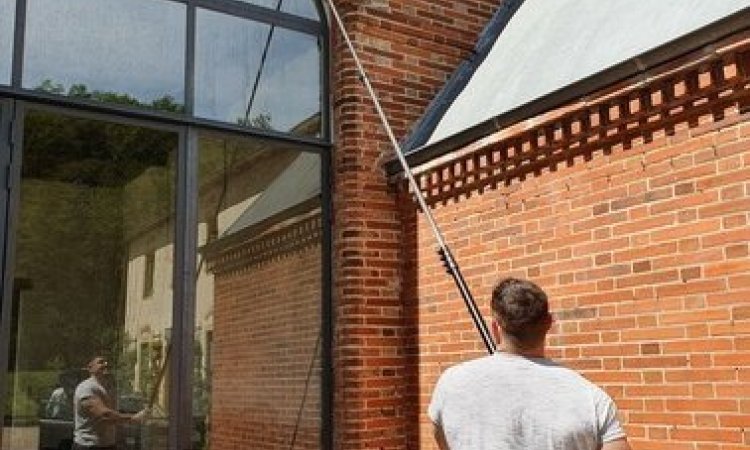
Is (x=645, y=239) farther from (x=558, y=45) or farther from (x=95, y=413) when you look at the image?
(x=95, y=413)

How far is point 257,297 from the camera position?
5.93m

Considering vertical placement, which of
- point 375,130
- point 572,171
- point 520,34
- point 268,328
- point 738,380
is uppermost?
point 520,34

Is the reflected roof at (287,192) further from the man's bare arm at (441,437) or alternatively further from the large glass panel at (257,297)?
the man's bare arm at (441,437)

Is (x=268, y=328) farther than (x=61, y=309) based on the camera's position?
Yes

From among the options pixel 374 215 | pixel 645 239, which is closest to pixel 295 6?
pixel 374 215

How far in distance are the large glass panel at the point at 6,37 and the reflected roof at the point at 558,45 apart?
2.79 meters

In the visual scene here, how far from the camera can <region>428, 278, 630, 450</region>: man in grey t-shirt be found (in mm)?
2461

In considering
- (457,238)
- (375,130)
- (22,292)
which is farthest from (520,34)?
(22,292)

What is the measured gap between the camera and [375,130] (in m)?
6.48

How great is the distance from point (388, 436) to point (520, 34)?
333 cm

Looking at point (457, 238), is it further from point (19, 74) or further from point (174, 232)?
point (19, 74)

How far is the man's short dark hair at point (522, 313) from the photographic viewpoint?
2625mm

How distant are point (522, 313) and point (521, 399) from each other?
0.28 m

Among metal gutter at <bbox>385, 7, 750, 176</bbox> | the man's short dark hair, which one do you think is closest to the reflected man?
metal gutter at <bbox>385, 7, 750, 176</bbox>
